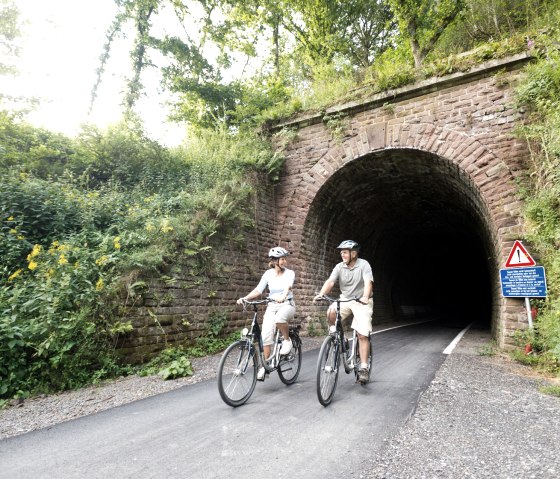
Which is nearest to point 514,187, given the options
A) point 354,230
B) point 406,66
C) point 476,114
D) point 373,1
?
point 476,114

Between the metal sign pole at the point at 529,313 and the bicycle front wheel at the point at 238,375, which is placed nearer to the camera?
the bicycle front wheel at the point at 238,375

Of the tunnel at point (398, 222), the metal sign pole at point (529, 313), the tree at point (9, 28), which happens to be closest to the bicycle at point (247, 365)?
the metal sign pole at point (529, 313)

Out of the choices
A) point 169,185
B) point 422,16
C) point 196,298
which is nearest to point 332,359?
point 196,298

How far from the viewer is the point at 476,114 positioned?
843 centimetres

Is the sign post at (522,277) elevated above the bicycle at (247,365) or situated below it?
above

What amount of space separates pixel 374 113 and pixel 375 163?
1.41 m

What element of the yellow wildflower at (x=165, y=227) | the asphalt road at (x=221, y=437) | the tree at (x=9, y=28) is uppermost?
the tree at (x=9, y=28)

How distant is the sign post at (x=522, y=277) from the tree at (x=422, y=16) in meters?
7.77

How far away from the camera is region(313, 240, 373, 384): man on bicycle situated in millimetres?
4574

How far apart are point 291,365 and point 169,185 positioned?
609cm

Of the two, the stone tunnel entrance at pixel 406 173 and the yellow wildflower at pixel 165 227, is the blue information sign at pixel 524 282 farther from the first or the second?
the yellow wildflower at pixel 165 227

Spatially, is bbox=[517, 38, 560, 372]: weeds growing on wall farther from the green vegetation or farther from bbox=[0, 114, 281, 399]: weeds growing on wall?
bbox=[0, 114, 281, 399]: weeds growing on wall

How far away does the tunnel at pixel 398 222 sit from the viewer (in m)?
9.94

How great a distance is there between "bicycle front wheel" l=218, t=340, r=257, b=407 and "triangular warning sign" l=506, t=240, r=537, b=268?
5.91 meters
